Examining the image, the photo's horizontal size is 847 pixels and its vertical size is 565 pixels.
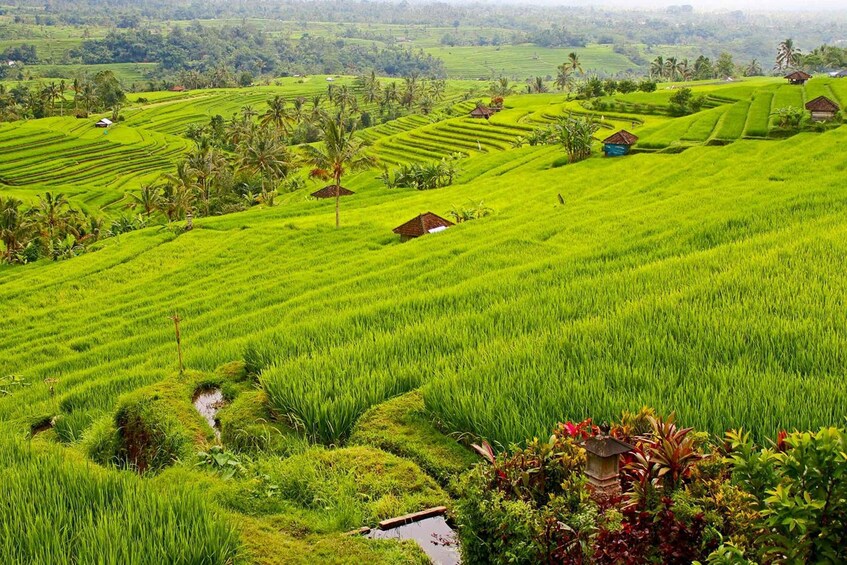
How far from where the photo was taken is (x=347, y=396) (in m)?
6.44

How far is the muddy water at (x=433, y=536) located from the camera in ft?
14.1

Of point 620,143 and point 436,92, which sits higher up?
point 620,143

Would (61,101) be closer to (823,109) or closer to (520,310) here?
(823,109)

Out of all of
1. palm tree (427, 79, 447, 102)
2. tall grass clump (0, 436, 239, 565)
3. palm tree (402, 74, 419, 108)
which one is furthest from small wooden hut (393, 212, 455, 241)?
palm tree (427, 79, 447, 102)

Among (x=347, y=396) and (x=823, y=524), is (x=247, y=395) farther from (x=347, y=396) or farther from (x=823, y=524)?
(x=823, y=524)

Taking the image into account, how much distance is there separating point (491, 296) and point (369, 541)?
6.80 metres

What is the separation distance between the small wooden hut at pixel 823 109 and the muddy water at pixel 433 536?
115 ft

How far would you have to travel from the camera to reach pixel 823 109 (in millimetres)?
32875

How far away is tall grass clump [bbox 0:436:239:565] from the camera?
3607 mm

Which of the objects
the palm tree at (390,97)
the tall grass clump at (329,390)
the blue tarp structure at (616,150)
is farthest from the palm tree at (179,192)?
the palm tree at (390,97)

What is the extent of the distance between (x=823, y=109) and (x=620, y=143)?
31.9 ft

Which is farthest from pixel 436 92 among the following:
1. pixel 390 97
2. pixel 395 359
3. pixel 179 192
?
pixel 395 359

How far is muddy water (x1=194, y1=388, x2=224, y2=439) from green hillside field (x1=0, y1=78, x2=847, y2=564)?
0.46 feet

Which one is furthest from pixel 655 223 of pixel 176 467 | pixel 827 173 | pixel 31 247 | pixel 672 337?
pixel 31 247
